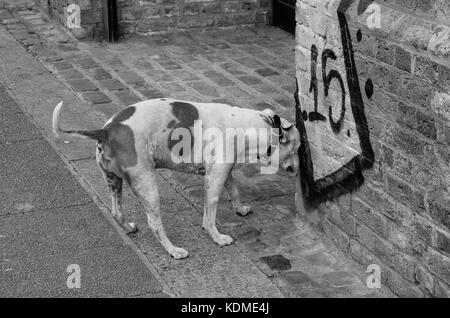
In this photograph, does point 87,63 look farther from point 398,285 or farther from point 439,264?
point 439,264

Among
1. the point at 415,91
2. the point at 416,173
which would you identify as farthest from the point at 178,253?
the point at 415,91

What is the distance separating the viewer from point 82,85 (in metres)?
9.47

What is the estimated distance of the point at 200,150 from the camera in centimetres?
596

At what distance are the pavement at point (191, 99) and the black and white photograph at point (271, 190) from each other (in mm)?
21

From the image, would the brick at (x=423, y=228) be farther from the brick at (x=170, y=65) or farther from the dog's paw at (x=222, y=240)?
the brick at (x=170, y=65)

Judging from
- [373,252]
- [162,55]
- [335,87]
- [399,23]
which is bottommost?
[162,55]

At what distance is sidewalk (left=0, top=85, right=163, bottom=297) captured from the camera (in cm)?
562

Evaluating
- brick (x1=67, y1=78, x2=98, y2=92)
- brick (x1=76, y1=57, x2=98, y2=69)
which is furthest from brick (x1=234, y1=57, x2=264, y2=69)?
brick (x1=67, y1=78, x2=98, y2=92)

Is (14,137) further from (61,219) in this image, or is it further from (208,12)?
(208,12)

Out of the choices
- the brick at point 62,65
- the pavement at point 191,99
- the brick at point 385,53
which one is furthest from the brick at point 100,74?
the brick at point 385,53

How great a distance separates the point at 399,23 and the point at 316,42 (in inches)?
37.6

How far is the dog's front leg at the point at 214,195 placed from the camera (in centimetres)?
596
